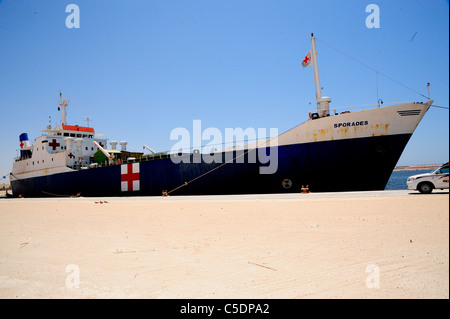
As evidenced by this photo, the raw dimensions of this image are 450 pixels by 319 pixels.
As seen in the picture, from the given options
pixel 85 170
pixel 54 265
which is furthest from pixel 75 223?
pixel 85 170

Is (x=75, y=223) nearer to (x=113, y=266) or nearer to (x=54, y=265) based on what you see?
(x=54, y=265)

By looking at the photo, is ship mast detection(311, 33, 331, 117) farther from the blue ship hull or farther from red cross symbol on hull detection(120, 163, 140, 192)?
red cross symbol on hull detection(120, 163, 140, 192)

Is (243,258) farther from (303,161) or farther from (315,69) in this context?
(315,69)

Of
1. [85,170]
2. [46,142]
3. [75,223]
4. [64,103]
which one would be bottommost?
[75,223]

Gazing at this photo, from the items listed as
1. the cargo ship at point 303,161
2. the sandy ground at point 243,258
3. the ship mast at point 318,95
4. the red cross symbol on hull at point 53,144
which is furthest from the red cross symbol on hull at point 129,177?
the sandy ground at point 243,258

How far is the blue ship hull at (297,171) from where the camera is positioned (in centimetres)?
1337

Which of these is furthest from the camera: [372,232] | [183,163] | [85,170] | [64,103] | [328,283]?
[64,103]

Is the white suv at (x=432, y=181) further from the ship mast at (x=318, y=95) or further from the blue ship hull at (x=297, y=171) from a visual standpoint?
the ship mast at (x=318, y=95)

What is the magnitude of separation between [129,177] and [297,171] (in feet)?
44.3

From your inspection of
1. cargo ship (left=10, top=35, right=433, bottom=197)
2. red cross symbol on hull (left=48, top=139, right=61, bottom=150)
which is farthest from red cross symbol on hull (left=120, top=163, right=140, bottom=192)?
red cross symbol on hull (left=48, top=139, right=61, bottom=150)

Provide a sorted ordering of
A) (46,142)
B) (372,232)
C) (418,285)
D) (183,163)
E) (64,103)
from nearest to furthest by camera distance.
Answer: (418,285) < (372,232) < (183,163) < (46,142) < (64,103)

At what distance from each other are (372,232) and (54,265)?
194 inches

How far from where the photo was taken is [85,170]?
24.5 metres

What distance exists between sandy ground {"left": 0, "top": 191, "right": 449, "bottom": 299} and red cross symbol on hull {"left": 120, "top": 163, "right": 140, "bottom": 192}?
14.9m
